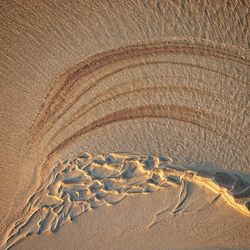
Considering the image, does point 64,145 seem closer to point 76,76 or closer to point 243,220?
point 76,76

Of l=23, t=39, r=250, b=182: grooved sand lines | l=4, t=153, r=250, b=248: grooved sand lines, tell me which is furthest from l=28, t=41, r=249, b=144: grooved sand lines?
l=4, t=153, r=250, b=248: grooved sand lines

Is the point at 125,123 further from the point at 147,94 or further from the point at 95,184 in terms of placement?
the point at 95,184

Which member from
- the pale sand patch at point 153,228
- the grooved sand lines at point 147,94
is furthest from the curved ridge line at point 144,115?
the pale sand patch at point 153,228

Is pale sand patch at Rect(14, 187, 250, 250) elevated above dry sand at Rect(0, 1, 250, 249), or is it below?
below

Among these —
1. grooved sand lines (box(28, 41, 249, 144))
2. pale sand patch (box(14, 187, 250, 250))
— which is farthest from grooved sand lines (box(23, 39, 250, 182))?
pale sand patch (box(14, 187, 250, 250))

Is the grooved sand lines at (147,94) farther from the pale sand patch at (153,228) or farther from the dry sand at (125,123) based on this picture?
the pale sand patch at (153,228)

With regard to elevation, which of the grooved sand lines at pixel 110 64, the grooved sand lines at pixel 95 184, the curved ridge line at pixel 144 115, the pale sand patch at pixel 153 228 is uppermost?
the grooved sand lines at pixel 110 64

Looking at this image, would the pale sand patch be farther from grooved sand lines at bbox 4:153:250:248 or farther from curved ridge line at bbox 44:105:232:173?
curved ridge line at bbox 44:105:232:173

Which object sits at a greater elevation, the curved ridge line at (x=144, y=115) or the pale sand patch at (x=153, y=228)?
the curved ridge line at (x=144, y=115)

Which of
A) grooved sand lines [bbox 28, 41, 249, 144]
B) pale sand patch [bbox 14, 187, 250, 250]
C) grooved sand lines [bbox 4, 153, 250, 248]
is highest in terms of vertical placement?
grooved sand lines [bbox 28, 41, 249, 144]
